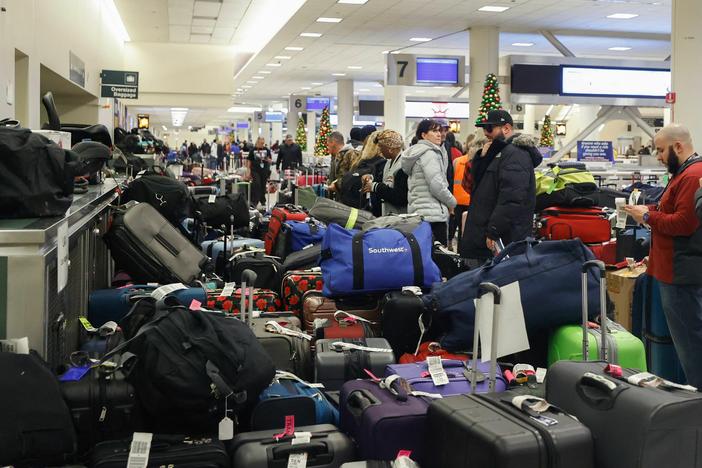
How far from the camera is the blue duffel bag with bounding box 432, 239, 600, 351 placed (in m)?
3.39

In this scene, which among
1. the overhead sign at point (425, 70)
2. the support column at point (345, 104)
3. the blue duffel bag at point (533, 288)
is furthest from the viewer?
the support column at point (345, 104)

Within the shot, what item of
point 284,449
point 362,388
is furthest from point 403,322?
point 284,449

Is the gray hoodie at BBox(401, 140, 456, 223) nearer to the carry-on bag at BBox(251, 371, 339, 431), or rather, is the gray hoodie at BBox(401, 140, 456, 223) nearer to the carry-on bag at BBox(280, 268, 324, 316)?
the carry-on bag at BBox(280, 268, 324, 316)

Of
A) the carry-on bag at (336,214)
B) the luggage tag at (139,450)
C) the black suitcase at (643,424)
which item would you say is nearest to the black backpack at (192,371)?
the luggage tag at (139,450)

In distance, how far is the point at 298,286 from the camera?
14.4 feet

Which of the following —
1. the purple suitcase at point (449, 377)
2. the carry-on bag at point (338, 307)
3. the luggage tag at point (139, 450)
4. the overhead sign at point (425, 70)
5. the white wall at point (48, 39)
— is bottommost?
the luggage tag at point (139, 450)

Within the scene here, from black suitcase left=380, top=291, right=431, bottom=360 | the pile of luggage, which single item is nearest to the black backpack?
the pile of luggage

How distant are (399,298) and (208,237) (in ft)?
14.9

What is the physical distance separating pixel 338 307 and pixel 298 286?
463 millimetres

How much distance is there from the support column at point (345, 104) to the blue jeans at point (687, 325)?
20.7m

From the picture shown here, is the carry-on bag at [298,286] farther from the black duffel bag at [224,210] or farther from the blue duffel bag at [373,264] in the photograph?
the black duffel bag at [224,210]

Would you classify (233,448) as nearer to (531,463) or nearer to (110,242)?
(531,463)

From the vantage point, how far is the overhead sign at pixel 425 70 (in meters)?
15.6

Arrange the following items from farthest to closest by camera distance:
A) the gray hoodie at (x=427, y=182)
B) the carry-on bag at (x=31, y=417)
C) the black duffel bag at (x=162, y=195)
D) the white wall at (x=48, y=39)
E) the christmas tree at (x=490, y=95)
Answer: the christmas tree at (x=490, y=95) → the white wall at (x=48, y=39) → the gray hoodie at (x=427, y=182) → the black duffel bag at (x=162, y=195) → the carry-on bag at (x=31, y=417)
